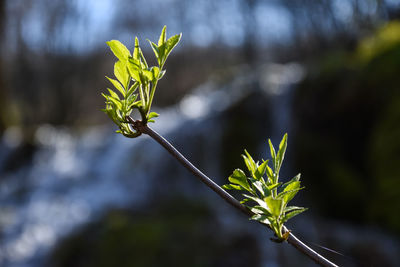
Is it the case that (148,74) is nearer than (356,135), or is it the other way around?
(148,74)

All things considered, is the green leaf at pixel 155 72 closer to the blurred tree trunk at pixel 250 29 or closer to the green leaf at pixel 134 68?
the green leaf at pixel 134 68

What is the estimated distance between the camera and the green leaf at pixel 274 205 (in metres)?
0.45

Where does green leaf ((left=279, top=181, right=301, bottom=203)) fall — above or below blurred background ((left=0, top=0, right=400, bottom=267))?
below

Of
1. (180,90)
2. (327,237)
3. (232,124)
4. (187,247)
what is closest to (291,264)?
(327,237)

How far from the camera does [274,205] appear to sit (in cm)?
46

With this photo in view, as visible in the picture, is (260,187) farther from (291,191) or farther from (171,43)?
(171,43)

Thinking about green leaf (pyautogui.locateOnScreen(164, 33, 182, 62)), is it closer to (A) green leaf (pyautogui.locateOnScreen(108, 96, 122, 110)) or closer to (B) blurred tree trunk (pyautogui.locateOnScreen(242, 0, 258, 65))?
(A) green leaf (pyautogui.locateOnScreen(108, 96, 122, 110))

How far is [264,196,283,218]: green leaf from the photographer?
447 millimetres

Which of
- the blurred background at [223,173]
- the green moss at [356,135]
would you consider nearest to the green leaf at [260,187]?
the blurred background at [223,173]

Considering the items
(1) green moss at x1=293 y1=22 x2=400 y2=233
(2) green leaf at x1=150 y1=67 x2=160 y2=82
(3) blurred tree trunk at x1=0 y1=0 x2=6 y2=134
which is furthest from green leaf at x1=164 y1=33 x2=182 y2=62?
(3) blurred tree trunk at x1=0 y1=0 x2=6 y2=134

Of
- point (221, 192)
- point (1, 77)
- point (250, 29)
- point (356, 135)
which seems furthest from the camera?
point (250, 29)

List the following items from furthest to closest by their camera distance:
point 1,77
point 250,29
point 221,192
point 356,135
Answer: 1. point 250,29
2. point 1,77
3. point 356,135
4. point 221,192

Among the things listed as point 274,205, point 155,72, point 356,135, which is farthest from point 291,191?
point 356,135

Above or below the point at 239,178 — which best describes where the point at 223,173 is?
above
